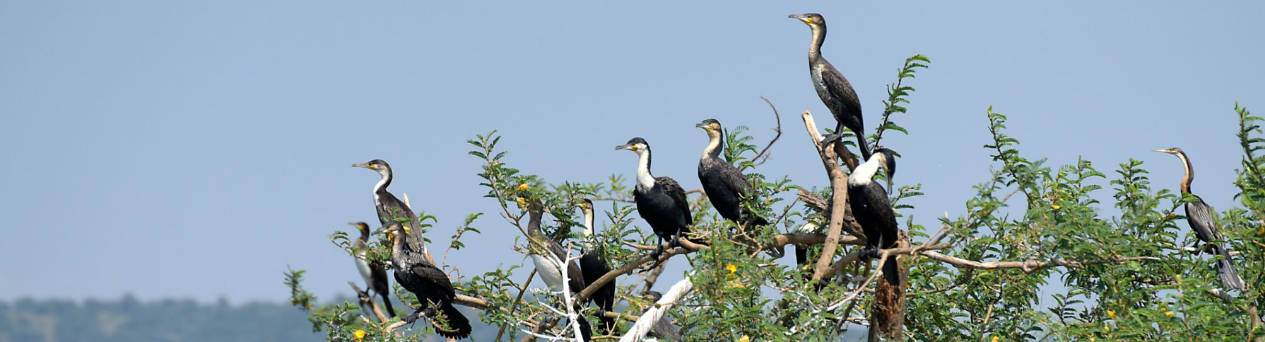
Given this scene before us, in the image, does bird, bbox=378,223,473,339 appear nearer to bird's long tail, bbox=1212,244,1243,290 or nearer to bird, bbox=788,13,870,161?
bird, bbox=788,13,870,161

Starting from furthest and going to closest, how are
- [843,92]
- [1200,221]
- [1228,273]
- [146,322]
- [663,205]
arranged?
[146,322]
[1200,221]
[843,92]
[663,205]
[1228,273]

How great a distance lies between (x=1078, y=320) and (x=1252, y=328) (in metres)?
1.15

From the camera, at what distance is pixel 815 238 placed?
5.93 meters

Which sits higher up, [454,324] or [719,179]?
[719,179]

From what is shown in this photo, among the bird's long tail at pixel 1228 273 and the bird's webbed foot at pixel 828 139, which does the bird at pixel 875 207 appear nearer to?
the bird's webbed foot at pixel 828 139

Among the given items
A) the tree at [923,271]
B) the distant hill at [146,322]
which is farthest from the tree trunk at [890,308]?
the distant hill at [146,322]

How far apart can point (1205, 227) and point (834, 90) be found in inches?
94.2

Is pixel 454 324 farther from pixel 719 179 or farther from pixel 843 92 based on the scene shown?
pixel 843 92

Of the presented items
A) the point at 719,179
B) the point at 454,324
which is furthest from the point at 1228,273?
the point at 454,324

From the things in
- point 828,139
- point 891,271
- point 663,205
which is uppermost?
point 828,139

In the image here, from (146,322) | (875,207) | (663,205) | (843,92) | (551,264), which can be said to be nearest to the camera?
(875,207)

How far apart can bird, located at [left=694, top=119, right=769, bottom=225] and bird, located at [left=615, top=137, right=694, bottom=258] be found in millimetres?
164

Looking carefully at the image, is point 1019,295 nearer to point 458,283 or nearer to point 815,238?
point 815,238

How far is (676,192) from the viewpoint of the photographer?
21.9 feet
